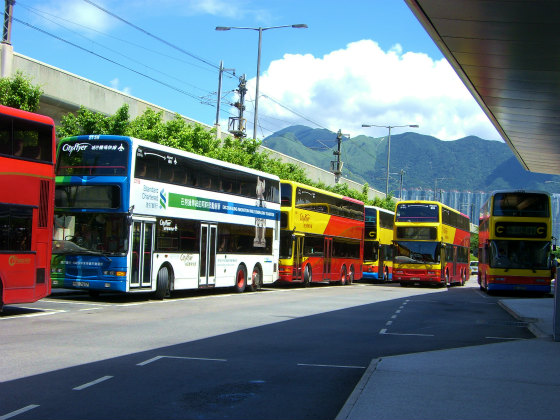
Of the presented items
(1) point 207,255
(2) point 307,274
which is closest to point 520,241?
(2) point 307,274

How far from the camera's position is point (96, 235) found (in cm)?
1831

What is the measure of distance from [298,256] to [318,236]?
7.94 ft

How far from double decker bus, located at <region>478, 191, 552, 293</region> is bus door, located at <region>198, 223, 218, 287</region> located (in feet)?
42.8

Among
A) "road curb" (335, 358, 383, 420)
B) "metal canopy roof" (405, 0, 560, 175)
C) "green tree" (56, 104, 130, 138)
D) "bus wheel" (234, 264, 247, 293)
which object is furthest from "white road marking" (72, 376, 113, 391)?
"green tree" (56, 104, 130, 138)

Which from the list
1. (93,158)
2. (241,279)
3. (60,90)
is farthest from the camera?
(60,90)

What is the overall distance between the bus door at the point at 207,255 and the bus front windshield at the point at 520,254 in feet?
43.0

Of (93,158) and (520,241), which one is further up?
(93,158)

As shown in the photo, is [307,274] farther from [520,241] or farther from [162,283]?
[162,283]

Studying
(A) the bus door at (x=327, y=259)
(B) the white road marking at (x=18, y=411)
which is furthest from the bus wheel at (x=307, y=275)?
(B) the white road marking at (x=18, y=411)

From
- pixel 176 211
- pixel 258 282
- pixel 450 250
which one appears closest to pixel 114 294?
pixel 176 211

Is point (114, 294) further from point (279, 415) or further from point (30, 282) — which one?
point (279, 415)

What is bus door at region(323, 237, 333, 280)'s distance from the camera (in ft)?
112

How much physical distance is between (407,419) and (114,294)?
18.0 m

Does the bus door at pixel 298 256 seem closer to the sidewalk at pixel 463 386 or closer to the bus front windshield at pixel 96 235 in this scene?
the bus front windshield at pixel 96 235
